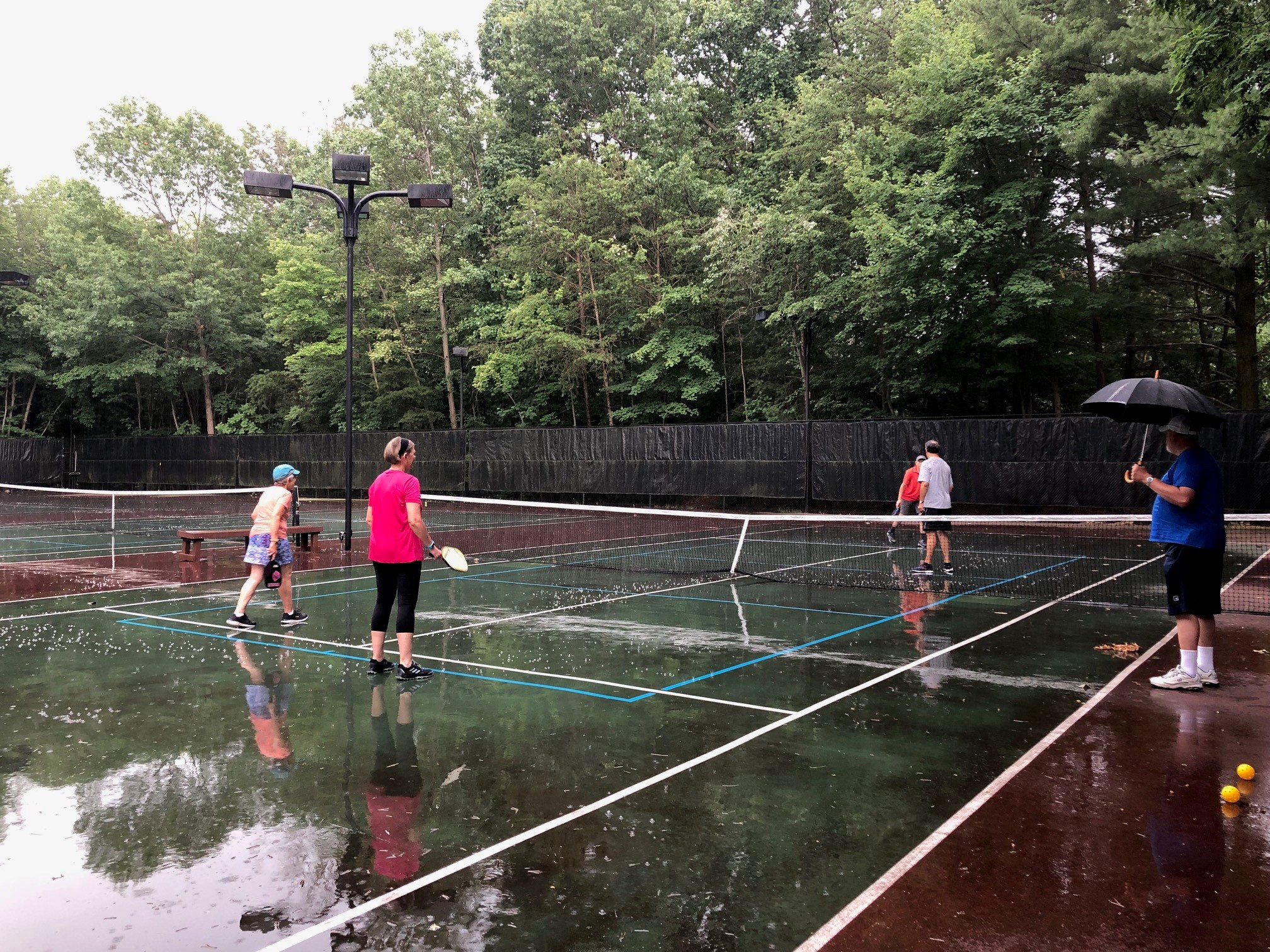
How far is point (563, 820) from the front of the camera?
14.2 feet

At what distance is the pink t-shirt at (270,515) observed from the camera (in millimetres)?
8969

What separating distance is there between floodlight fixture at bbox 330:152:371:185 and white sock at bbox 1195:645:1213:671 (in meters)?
12.4

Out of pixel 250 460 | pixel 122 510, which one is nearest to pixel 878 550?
pixel 122 510

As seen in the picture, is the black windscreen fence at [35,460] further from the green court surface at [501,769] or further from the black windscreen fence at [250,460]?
the green court surface at [501,769]

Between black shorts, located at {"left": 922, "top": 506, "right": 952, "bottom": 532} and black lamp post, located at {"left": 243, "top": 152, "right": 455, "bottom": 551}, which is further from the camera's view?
black lamp post, located at {"left": 243, "top": 152, "right": 455, "bottom": 551}

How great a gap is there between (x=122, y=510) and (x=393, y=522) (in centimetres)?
2498

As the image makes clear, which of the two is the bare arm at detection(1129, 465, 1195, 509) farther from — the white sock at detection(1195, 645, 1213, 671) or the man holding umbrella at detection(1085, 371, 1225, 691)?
the white sock at detection(1195, 645, 1213, 671)

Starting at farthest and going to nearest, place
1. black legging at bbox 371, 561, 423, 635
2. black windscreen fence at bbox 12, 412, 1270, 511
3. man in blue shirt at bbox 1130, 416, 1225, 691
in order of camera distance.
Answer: black windscreen fence at bbox 12, 412, 1270, 511, black legging at bbox 371, 561, 423, 635, man in blue shirt at bbox 1130, 416, 1225, 691

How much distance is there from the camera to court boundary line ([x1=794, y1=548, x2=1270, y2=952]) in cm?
333

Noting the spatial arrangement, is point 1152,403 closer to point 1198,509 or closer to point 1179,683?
point 1198,509

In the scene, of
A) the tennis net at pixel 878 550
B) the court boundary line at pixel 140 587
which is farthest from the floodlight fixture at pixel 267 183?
the court boundary line at pixel 140 587

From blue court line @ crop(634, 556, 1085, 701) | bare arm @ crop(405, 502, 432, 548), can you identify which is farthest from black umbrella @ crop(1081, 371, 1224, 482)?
bare arm @ crop(405, 502, 432, 548)

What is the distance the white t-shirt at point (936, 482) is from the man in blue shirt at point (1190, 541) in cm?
616

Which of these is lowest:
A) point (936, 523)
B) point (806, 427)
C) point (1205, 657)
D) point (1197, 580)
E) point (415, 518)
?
point (1205, 657)
